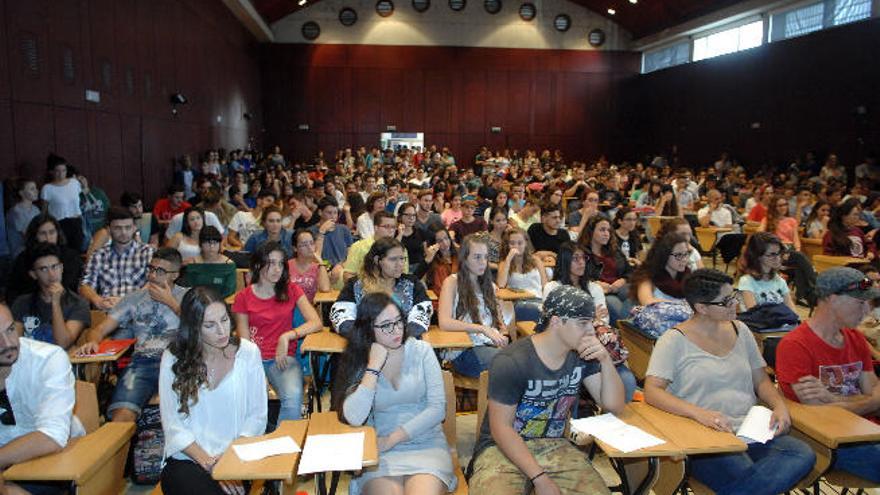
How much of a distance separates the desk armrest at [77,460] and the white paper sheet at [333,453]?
2.79 ft

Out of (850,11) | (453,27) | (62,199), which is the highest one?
(453,27)

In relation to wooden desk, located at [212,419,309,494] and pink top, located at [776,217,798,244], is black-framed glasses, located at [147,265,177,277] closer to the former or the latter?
wooden desk, located at [212,419,309,494]

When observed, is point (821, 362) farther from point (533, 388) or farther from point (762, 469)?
point (533, 388)

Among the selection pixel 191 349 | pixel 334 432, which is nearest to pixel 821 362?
pixel 334 432

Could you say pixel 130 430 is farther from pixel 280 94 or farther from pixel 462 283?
pixel 280 94

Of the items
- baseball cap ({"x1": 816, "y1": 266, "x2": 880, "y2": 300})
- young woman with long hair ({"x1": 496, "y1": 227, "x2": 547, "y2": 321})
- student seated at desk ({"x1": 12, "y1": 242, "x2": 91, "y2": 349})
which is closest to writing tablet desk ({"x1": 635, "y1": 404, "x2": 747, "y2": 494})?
baseball cap ({"x1": 816, "y1": 266, "x2": 880, "y2": 300})

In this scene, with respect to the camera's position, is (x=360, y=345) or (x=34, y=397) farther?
(x=360, y=345)

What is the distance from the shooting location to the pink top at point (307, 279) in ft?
17.4

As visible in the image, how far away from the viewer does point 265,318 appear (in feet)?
14.0

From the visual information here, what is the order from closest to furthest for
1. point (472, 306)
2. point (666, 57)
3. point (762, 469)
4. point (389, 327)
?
point (762, 469), point (389, 327), point (472, 306), point (666, 57)

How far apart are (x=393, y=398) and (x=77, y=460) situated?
1.34 metres

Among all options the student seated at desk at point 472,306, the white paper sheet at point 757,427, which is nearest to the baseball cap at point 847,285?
the white paper sheet at point 757,427

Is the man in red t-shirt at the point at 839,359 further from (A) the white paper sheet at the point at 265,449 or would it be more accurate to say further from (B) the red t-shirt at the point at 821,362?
(A) the white paper sheet at the point at 265,449

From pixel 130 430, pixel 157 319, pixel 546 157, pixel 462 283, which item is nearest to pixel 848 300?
pixel 462 283
